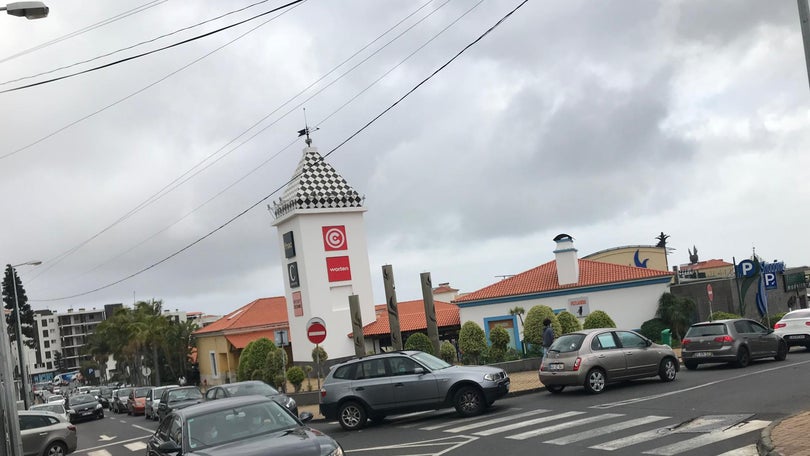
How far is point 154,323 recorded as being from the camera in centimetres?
7056

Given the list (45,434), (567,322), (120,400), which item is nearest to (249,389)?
(45,434)

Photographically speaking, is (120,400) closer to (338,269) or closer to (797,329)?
(338,269)

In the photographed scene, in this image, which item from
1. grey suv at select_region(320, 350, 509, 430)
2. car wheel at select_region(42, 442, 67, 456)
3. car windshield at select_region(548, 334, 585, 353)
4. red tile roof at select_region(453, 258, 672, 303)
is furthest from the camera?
red tile roof at select_region(453, 258, 672, 303)

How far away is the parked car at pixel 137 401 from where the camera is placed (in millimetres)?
41562

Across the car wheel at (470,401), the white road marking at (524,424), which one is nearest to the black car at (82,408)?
the car wheel at (470,401)

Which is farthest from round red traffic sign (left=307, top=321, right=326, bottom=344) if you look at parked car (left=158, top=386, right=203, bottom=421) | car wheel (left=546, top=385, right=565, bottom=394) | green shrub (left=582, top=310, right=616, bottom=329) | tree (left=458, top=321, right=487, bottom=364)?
green shrub (left=582, top=310, right=616, bottom=329)

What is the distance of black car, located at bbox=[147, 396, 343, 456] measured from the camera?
870 cm

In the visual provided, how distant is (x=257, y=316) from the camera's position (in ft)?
184

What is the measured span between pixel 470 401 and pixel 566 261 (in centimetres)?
2148

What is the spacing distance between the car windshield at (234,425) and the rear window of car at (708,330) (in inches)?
658

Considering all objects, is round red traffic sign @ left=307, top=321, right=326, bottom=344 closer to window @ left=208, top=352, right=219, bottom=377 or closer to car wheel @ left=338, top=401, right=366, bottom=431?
car wheel @ left=338, top=401, right=366, bottom=431

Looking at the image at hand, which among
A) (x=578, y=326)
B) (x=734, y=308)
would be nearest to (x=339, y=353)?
(x=578, y=326)

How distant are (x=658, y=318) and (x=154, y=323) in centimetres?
5004

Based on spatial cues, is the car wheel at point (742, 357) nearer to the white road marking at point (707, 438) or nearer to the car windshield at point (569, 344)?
the car windshield at point (569, 344)
